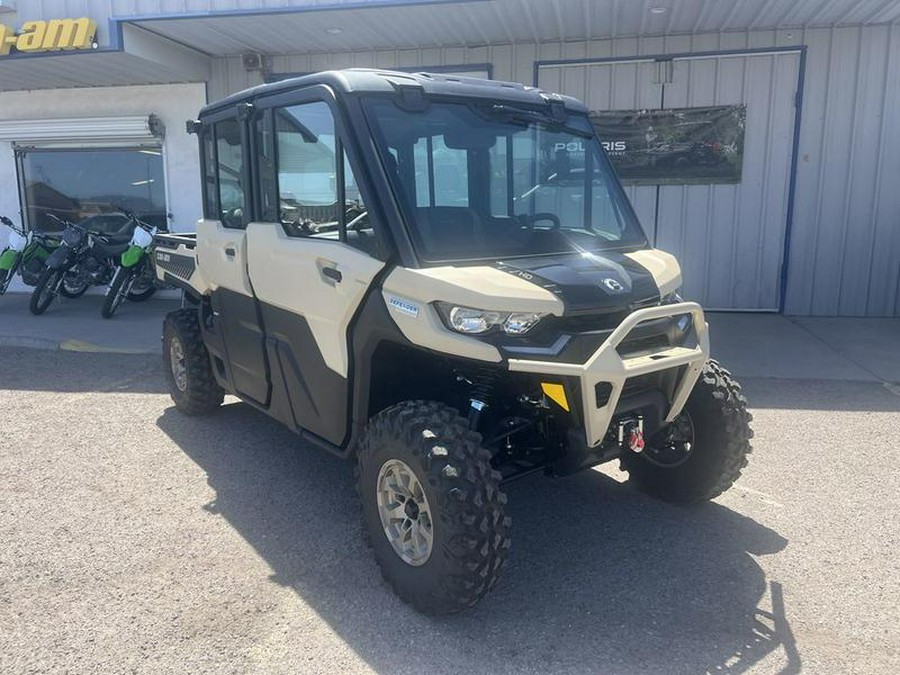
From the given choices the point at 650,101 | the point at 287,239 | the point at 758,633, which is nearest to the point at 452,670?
the point at 758,633

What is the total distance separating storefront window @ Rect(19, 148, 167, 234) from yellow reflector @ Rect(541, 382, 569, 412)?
9.98 m

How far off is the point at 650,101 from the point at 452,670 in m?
8.47

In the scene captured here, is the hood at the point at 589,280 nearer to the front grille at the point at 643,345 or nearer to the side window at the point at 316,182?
the front grille at the point at 643,345

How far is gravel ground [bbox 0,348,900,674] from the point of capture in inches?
120

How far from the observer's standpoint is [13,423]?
5.98m

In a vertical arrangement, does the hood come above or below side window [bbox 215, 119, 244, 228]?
below

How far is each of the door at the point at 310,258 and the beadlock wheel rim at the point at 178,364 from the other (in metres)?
1.74

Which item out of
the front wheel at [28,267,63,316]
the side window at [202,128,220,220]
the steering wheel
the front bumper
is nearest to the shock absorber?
the front bumper

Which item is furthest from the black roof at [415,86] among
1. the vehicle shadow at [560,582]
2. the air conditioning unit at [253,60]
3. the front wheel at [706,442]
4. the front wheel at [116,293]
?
the front wheel at [116,293]

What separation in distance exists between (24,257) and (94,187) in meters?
1.62

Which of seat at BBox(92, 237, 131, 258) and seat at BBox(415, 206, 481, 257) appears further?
seat at BBox(92, 237, 131, 258)

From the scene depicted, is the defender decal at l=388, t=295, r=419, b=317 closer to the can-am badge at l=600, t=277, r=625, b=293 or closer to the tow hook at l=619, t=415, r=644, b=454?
the can-am badge at l=600, t=277, r=625, b=293

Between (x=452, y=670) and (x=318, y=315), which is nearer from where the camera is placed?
(x=452, y=670)

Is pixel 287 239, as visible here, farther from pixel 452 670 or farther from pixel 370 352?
pixel 452 670
